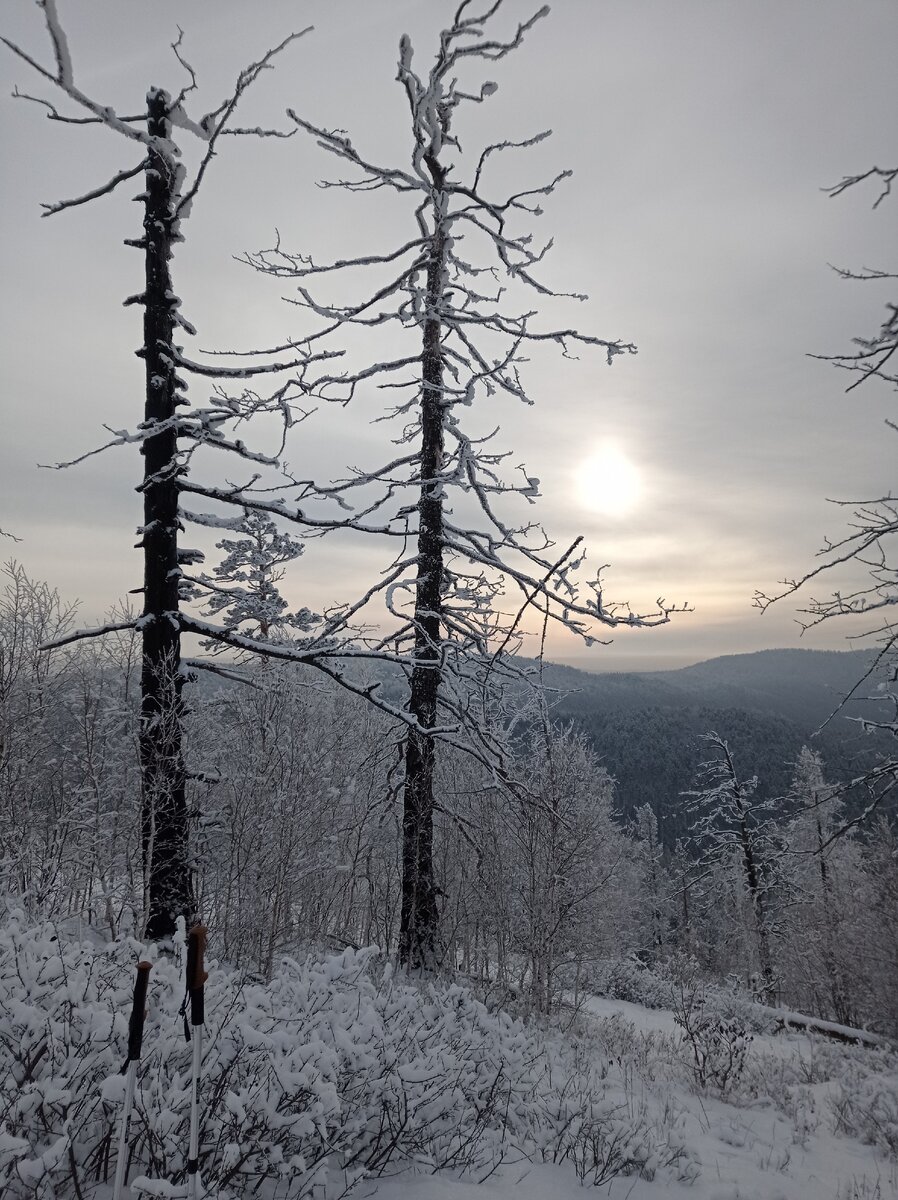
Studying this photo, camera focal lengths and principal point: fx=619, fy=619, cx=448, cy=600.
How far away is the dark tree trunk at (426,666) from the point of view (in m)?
7.55

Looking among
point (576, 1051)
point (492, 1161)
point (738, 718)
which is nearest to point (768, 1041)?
point (576, 1051)

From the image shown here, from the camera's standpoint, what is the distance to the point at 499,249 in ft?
26.8

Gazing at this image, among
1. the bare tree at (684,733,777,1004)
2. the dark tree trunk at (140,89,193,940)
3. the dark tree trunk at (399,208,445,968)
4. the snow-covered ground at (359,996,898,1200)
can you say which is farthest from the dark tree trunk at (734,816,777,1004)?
the dark tree trunk at (140,89,193,940)

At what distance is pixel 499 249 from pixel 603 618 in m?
5.11

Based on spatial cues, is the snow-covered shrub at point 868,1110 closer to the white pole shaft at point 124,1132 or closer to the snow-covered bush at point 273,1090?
the snow-covered bush at point 273,1090

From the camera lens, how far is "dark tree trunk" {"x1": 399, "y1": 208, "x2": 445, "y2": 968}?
24.8 ft

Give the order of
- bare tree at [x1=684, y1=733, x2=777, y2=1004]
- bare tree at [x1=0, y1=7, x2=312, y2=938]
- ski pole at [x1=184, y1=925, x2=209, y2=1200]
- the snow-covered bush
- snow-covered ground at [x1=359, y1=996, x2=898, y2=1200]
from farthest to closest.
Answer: bare tree at [x1=684, y1=733, x2=777, y2=1004], bare tree at [x1=0, y1=7, x2=312, y2=938], snow-covered ground at [x1=359, y1=996, x2=898, y2=1200], the snow-covered bush, ski pole at [x1=184, y1=925, x2=209, y2=1200]

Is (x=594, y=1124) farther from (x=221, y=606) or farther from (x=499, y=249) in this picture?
(x=499, y=249)

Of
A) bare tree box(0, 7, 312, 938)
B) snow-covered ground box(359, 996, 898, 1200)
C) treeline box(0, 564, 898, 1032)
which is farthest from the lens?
treeline box(0, 564, 898, 1032)

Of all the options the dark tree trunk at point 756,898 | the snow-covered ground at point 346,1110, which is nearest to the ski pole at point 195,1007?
the snow-covered ground at point 346,1110

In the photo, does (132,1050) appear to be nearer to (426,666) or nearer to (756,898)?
(426,666)

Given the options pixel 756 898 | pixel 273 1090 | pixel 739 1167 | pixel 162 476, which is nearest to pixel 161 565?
pixel 162 476

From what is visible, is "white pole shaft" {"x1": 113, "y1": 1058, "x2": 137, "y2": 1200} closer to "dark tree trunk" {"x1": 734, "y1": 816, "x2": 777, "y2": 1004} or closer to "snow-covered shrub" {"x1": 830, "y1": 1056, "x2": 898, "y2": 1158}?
"snow-covered shrub" {"x1": 830, "y1": 1056, "x2": 898, "y2": 1158}

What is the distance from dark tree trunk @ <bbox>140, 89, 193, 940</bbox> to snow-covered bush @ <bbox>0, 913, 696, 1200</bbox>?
1.70 meters
